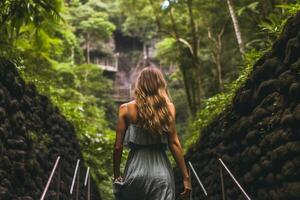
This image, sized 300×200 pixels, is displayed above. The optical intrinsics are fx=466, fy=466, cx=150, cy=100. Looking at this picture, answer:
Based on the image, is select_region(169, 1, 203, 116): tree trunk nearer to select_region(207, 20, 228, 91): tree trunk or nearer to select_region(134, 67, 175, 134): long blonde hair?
select_region(207, 20, 228, 91): tree trunk

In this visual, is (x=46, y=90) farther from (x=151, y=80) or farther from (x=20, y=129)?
(x=151, y=80)

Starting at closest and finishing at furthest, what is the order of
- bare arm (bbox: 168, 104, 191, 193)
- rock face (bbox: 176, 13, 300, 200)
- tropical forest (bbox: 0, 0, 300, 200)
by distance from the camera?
1. bare arm (bbox: 168, 104, 191, 193)
2. rock face (bbox: 176, 13, 300, 200)
3. tropical forest (bbox: 0, 0, 300, 200)

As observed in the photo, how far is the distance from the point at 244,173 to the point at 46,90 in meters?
4.86

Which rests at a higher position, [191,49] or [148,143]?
[191,49]

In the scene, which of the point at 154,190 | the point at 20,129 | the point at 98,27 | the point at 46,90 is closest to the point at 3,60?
the point at 20,129

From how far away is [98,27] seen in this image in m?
29.4

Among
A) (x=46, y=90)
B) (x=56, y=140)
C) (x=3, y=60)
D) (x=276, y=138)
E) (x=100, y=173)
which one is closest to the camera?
(x=276, y=138)

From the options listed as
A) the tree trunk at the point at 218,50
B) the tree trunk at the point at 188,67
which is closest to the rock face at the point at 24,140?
the tree trunk at the point at 218,50

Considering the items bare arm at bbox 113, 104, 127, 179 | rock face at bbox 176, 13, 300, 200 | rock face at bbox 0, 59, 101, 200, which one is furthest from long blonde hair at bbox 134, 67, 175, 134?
rock face at bbox 0, 59, 101, 200

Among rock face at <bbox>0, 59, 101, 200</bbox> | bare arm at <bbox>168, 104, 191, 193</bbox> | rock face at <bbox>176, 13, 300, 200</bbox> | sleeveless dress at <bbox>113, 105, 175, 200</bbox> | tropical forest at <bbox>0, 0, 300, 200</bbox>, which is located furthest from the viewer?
rock face at <bbox>0, 59, 101, 200</bbox>

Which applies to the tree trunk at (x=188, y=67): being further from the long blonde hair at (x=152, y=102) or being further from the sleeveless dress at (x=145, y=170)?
the sleeveless dress at (x=145, y=170)

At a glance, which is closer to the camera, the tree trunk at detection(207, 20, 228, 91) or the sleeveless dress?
the sleeveless dress

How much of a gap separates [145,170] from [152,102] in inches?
19.1

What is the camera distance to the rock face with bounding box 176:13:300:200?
4.28m
